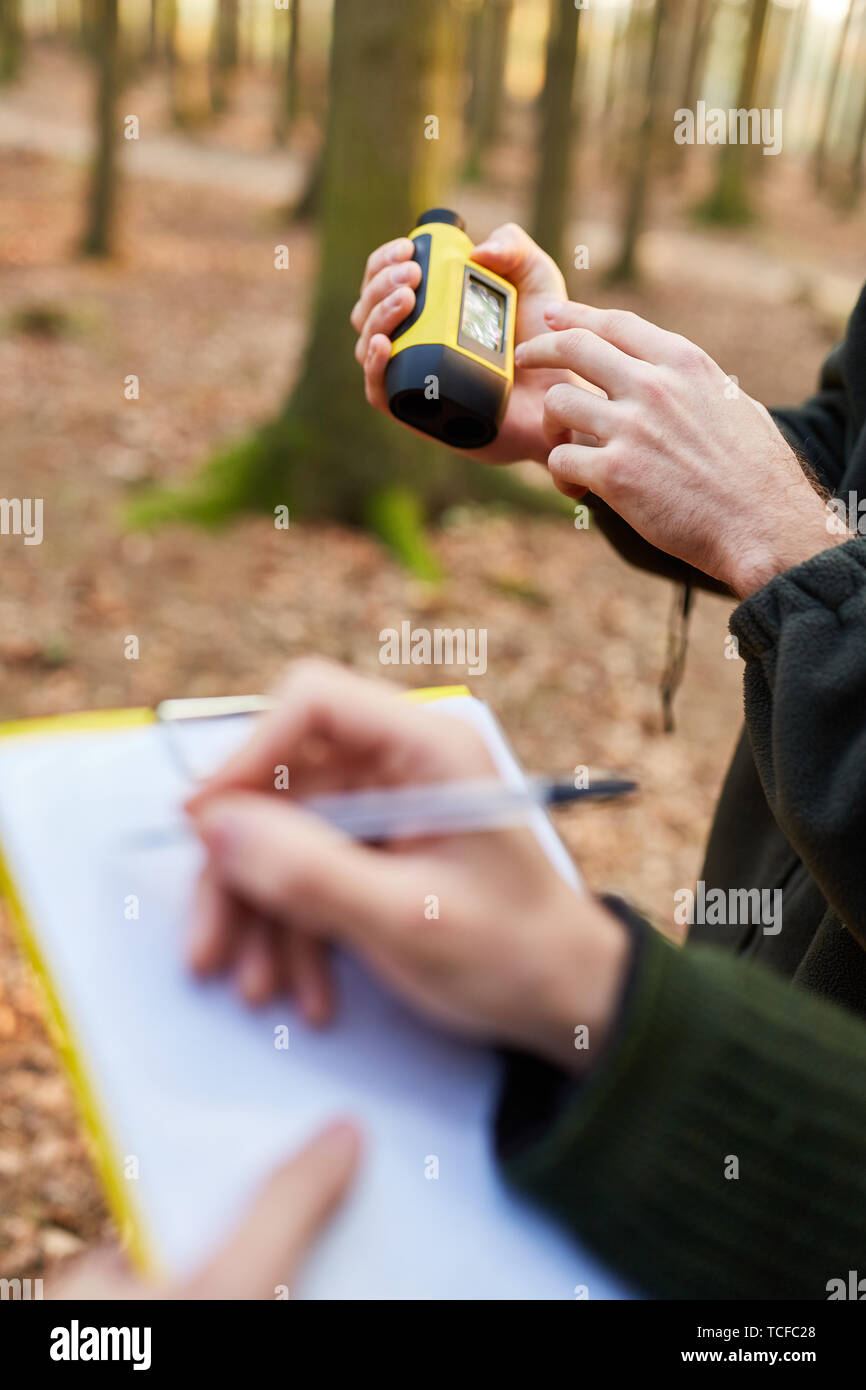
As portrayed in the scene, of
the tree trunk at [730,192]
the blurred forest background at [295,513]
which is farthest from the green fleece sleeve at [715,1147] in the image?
the tree trunk at [730,192]

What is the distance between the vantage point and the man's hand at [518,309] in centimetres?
192

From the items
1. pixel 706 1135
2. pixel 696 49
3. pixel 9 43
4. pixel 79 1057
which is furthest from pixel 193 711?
pixel 9 43

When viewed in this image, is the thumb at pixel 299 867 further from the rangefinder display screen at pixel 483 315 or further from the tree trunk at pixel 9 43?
the tree trunk at pixel 9 43

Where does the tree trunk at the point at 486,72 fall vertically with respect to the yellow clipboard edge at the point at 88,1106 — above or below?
above

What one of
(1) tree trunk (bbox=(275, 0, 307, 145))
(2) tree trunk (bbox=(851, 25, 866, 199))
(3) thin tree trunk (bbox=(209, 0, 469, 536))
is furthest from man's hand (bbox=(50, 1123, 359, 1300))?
(2) tree trunk (bbox=(851, 25, 866, 199))

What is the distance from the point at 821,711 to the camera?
122 cm

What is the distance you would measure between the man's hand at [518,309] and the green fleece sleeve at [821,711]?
0.83 meters

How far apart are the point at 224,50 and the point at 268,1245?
92.0ft

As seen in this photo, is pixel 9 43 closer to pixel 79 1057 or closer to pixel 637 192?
pixel 637 192

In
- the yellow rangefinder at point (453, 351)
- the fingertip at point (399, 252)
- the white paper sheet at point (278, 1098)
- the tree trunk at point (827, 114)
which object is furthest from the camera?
the tree trunk at point (827, 114)

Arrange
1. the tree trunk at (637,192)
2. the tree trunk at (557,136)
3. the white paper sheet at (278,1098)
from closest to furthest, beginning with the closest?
the white paper sheet at (278,1098)
the tree trunk at (557,136)
the tree trunk at (637,192)
